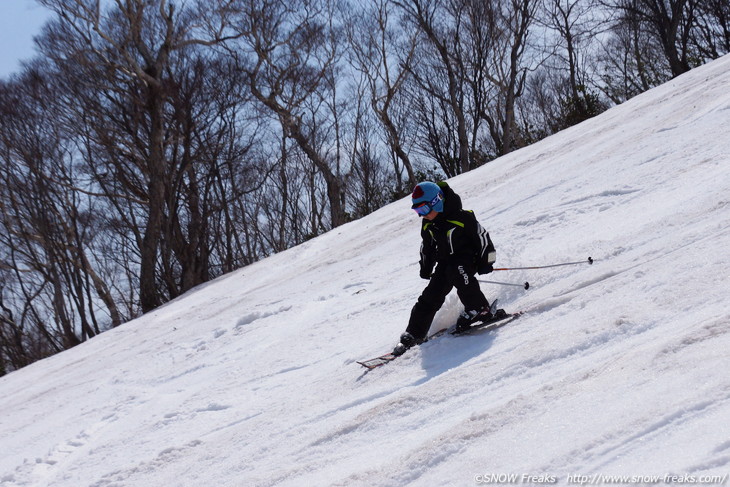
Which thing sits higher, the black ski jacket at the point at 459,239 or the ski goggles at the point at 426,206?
the ski goggles at the point at 426,206

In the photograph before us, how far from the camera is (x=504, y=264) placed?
6.62m

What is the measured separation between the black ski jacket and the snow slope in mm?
546

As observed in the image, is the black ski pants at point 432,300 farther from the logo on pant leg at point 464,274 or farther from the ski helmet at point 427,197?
the ski helmet at point 427,197

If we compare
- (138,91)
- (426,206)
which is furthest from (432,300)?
(138,91)

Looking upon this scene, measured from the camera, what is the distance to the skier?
203 inches

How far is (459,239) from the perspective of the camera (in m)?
5.25

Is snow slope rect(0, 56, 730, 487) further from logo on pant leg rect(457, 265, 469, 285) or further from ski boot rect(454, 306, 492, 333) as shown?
logo on pant leg rect(457, 265, 469, 285)

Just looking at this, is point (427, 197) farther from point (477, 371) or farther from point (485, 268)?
point (477, 371)

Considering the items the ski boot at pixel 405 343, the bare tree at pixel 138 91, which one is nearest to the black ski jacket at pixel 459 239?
the ski boot at pixel 405 343

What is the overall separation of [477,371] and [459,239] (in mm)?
1333

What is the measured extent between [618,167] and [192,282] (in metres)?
13.9

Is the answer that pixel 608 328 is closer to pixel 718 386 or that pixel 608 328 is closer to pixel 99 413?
pixel 718 386

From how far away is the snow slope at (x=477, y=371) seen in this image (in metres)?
2.93

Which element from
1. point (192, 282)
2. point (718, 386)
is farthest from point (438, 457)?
point (192, 282)
